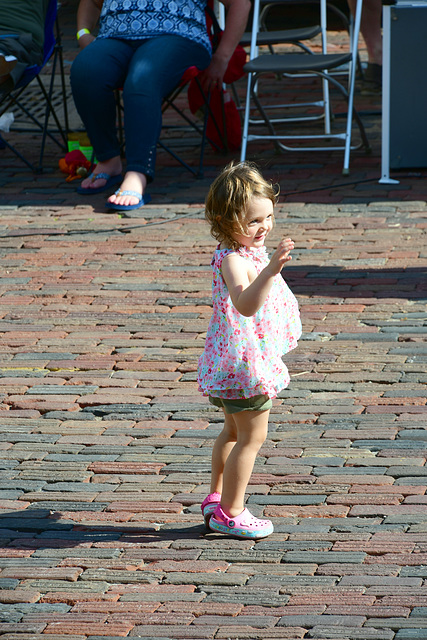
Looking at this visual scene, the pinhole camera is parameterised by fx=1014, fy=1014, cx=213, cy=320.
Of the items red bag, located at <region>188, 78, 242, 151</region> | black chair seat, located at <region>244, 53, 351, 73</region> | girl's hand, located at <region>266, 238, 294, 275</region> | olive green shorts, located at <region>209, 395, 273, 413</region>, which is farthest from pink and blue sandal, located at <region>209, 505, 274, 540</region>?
red bag, located at <region>188, 78, 242, 151</region>

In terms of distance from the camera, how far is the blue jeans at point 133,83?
6852 mm

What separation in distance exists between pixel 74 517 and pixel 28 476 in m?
0.36

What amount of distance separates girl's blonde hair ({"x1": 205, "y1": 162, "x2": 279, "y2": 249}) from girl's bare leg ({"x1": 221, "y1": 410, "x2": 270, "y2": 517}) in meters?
0.54

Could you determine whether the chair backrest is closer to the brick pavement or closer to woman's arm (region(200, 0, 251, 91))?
woman's arm (region(200, 0, 251, 91))

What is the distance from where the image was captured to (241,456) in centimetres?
318

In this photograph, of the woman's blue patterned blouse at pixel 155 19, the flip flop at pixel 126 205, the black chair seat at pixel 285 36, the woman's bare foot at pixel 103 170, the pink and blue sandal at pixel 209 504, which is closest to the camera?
the pink and blue sandal at pixel 209 504

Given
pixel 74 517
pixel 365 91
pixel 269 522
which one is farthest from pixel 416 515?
pixel 365 91

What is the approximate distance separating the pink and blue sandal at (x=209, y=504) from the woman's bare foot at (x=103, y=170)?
429 cm

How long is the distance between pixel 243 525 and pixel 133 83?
14.1 ft

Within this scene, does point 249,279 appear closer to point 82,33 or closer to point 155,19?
point 155,19

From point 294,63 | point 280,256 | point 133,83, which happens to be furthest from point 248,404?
point 294,63

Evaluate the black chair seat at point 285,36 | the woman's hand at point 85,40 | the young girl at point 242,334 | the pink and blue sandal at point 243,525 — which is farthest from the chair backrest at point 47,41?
the pink and blue sandal at point 243,525

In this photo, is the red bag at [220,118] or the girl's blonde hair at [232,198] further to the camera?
the red bag at [220,118]

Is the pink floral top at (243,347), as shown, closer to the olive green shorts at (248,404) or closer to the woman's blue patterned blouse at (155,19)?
the olive green shorts at (248,404)
